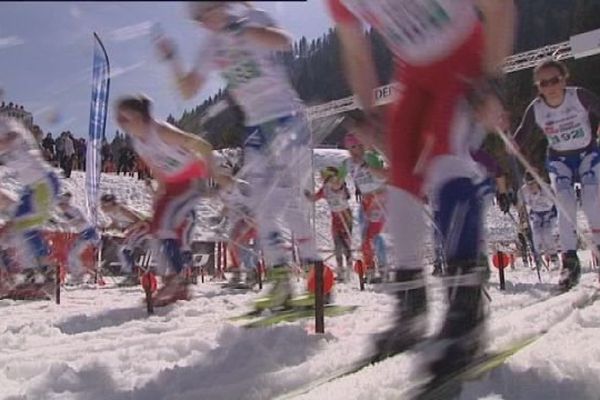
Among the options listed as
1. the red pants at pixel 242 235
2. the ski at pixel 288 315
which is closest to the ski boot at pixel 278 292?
the ski at pixel 288 315

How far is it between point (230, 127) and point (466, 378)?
3055 mm

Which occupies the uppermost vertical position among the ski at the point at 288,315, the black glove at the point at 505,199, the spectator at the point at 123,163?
the spectator at the point at 123,163

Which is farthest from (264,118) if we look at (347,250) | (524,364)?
(347,250)

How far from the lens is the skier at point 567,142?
4387mm

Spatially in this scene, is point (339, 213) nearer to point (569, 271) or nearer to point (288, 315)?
point (569, 271)

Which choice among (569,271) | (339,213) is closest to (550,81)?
(569,271)

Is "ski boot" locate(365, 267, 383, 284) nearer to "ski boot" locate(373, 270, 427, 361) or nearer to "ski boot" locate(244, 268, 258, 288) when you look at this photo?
"ski boot" locate(244, 268, 258, 288)

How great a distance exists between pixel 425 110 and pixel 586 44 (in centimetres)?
1984

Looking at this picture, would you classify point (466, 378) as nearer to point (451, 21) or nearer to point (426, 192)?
point (426, 192)

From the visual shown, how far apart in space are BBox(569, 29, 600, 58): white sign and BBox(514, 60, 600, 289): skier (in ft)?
51.7

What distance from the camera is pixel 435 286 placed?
249cm

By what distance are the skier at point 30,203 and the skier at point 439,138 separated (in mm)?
4669

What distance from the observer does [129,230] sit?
659 centimetres

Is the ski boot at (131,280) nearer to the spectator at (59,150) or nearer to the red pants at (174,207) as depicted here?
the red pants at (174,207)
